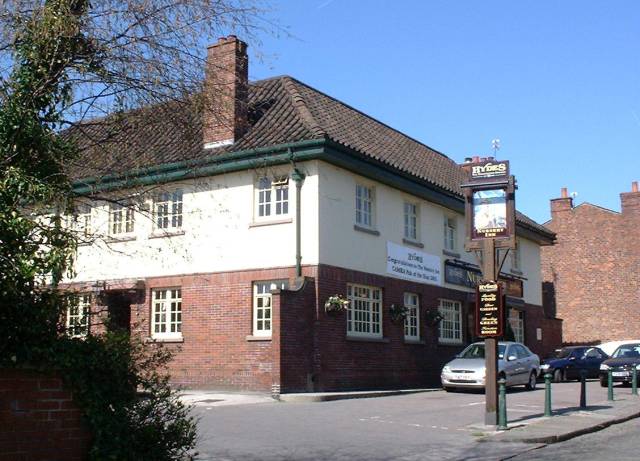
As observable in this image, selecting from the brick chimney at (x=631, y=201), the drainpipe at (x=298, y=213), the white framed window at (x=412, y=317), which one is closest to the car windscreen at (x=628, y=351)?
the white framed window at (x=412, y=317)

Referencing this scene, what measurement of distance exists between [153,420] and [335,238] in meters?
15.0

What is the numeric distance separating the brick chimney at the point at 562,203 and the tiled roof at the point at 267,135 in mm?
9002

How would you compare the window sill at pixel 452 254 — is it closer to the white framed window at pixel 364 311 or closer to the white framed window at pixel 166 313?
the white framed window at pixel 364 311

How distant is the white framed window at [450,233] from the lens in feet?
92.1

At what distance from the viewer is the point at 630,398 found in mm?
20828

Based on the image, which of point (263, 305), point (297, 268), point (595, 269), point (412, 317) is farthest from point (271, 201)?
point (595, 269)

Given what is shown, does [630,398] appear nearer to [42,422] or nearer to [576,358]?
[576,358]

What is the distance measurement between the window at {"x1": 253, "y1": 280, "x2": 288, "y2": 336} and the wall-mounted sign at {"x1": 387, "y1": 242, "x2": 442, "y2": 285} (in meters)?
4.18

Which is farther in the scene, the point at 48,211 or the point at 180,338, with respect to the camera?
the point at 180,338

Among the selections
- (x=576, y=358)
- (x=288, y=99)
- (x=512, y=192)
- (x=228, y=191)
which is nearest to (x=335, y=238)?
(x=228, y=191)

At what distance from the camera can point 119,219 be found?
11094 millimetres

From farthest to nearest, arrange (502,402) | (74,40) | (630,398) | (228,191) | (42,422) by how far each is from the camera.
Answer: (228,191) → (630,398) → (502,402) → (74,40) → (42,422)

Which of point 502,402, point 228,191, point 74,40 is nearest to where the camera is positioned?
point 74,40

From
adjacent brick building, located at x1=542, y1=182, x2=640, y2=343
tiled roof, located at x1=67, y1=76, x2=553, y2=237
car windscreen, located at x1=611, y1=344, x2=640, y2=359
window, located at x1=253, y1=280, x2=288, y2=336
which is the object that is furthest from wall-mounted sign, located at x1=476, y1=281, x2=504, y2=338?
adjacent brick building, located at x1=542, y1=182, x2=640, y2=343
